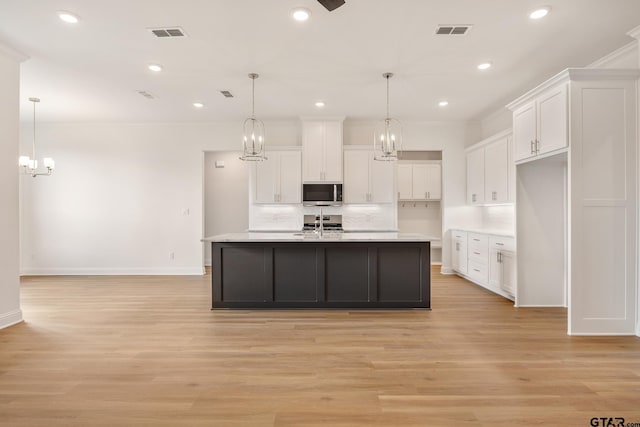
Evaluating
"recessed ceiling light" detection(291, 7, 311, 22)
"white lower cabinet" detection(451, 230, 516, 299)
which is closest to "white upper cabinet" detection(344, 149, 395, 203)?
"white lower cabinet" detection(451, 230, 516, 299)

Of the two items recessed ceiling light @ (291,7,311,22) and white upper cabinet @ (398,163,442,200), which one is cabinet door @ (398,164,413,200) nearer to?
white upper cabinet @ (398,163,442,200)

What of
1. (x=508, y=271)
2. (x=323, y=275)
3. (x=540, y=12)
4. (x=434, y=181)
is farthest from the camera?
(x=434, y=181)

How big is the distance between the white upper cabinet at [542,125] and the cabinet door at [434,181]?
118 inches

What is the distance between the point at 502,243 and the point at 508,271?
0.41 metres

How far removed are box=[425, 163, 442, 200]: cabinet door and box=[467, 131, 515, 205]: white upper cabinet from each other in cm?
71

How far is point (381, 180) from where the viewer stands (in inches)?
258

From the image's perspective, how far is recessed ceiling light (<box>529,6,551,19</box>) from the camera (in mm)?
2920

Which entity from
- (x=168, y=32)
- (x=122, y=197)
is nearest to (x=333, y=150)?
(x=168, y=32)

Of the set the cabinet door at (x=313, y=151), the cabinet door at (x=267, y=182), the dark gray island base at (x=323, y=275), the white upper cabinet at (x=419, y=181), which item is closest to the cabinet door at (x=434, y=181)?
→ the white upper cabinet at (x=419, y=181)

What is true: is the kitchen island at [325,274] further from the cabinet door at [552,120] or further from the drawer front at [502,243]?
the cabinet door at [552,120]

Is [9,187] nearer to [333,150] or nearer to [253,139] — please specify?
[253,139]

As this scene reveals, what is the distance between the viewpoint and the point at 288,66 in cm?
414

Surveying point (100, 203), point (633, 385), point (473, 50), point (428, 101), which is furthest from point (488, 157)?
point (100, 203)

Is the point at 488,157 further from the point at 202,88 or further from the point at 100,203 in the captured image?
the point at 100,203
